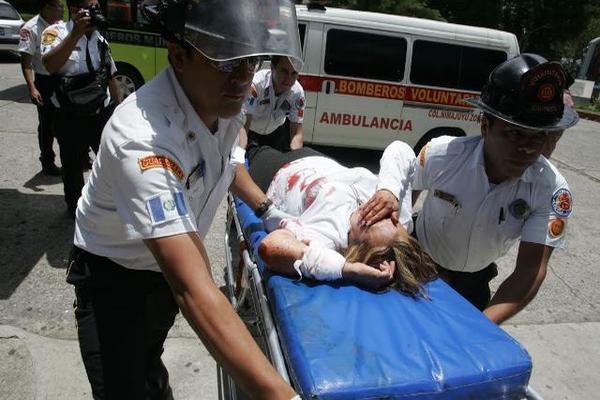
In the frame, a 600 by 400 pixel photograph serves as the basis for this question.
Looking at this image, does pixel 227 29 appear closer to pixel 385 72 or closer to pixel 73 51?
pixel 73 51

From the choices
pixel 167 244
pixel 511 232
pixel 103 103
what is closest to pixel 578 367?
pixel 511 232

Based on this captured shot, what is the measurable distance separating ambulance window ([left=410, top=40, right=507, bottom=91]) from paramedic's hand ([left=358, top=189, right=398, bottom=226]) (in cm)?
481

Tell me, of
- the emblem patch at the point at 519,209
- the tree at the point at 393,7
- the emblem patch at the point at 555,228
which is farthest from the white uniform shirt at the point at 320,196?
the tree at the point at 393,7

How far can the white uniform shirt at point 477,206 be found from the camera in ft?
5.78

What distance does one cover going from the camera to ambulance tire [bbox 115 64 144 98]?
705 centimetres

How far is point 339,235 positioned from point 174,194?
3.70 feet

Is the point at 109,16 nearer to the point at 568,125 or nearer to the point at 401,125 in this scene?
the point at 401,125

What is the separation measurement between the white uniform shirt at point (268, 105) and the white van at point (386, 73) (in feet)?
8.39

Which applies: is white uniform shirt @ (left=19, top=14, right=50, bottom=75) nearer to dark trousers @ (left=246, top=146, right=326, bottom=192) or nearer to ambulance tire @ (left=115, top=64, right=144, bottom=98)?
dark trousers @ (left=246, top=146, right=326, bottom=192)

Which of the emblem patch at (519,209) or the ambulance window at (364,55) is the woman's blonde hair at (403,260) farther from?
the ambulance window at (364,55)

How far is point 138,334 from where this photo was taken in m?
1.45

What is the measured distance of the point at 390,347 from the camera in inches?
54.6

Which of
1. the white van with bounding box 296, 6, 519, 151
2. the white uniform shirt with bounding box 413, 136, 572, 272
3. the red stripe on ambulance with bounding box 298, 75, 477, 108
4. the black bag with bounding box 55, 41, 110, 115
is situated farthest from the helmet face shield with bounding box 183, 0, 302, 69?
the red stripe on ambulance with bounding box 298, 75, 477, 108

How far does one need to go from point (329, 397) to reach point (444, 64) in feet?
19.4
